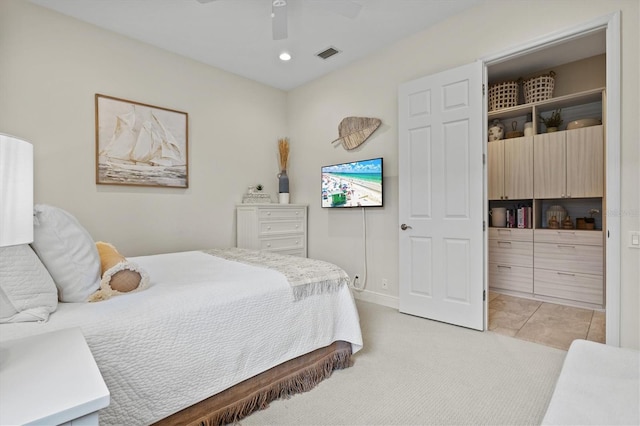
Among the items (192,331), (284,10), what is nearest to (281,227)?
(284,10)

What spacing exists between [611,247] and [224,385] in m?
2.58

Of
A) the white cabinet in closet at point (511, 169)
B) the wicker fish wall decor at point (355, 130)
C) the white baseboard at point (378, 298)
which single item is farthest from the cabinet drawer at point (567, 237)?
the wicker fish wall decor at point (355, 130)

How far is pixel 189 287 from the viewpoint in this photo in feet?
5.30

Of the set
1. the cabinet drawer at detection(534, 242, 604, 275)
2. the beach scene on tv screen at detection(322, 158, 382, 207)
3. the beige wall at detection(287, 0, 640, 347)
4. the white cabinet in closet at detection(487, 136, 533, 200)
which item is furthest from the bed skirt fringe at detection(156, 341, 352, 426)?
the white cabinet in closet at detection(487, 136, 533, 200)

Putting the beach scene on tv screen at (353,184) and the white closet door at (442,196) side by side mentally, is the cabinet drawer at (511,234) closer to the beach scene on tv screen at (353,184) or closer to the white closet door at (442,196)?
the white closet door at (442,196)

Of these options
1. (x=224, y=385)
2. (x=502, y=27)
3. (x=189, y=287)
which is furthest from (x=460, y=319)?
(x=502, y=27)

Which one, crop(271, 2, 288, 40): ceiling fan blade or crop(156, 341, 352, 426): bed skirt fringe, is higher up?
crop(271, 2, 288, 40): ceiling fan blade

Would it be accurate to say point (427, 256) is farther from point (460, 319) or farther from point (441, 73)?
point (441, 73)

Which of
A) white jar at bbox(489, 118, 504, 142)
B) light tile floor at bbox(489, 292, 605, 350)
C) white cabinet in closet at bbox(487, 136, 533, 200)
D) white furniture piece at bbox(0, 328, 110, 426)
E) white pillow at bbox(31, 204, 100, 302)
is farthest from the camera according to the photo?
white jar at bbox(489, 118, 504, 142)

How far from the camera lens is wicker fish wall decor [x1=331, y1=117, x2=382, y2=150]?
3.54m

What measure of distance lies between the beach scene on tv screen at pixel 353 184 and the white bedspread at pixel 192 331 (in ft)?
5.39

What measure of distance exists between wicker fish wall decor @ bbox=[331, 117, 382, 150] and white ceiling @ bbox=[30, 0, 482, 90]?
72 centimetres

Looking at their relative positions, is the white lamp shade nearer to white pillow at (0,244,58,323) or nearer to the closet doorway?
white pillow at (0,244,58,323)

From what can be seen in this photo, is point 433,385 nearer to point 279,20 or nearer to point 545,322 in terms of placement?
point 545,322
